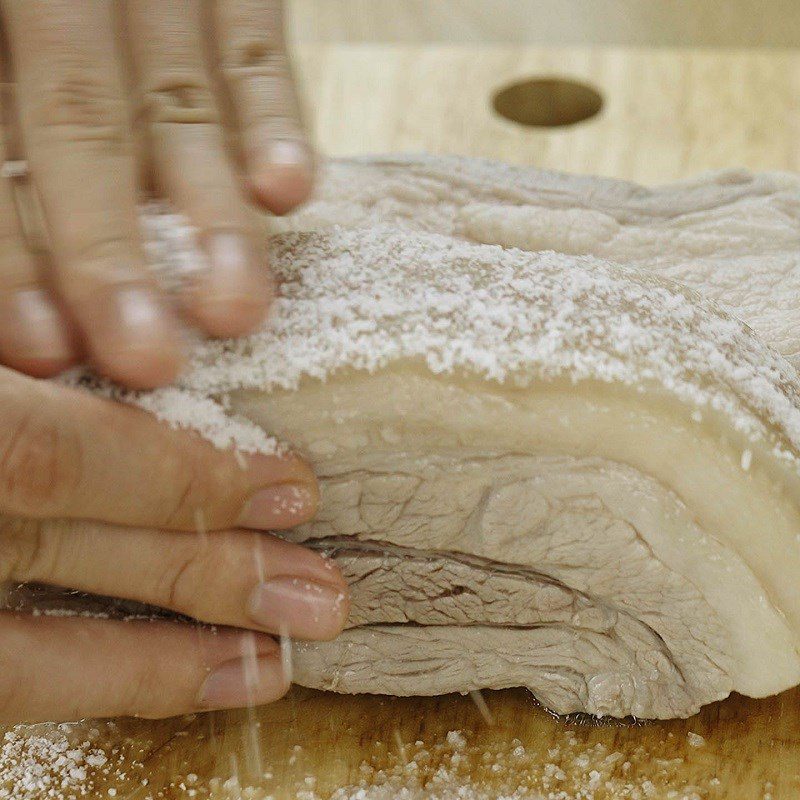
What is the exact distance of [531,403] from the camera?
1.19 meters

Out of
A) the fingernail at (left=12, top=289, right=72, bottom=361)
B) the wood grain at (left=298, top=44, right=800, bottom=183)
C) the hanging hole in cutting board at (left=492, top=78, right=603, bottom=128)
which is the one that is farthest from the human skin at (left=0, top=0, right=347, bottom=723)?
the hanging hole in cutting board at (left=492, top=78, right=603, bottom=128)

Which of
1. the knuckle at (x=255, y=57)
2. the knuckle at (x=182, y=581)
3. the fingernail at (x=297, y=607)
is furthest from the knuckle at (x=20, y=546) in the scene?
the knuckle at (x=255, y=57)

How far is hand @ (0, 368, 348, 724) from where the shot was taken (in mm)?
1080

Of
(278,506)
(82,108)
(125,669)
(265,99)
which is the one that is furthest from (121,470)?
(265,99)

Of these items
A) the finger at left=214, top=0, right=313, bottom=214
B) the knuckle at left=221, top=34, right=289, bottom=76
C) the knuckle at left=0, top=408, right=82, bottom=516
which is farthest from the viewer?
the knuckle at left=221, top=34, right=289, bottom=76

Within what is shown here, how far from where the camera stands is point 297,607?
1254 millimetres

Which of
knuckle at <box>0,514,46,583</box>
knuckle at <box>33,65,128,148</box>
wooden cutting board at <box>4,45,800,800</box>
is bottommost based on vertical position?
wooden cutting board at <box>4,45,800,800</box>

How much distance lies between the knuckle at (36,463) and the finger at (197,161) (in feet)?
0.61

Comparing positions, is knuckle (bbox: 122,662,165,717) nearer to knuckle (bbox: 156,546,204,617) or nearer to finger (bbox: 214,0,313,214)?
knuckle (bbox: 156,546,204,617)

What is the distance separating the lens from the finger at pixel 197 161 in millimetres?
1128

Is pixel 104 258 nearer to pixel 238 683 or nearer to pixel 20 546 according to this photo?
pixel 20 546

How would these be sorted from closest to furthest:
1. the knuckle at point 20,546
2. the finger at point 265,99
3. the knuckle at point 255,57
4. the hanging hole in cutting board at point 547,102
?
the knuckle at point 20,546 → the finger at point 265,99 → the knuckle at point 255,57 → the hanging hole in cutting board at point 547,102

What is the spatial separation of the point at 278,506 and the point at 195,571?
117mm

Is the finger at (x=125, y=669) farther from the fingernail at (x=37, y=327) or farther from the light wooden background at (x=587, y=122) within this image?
the light wooden background at (x=587, y=122)
